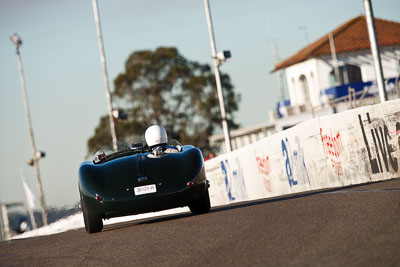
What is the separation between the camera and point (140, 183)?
12148 millimetres

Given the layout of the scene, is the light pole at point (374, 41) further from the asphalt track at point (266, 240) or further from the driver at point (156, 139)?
the driver at point (156, 139)

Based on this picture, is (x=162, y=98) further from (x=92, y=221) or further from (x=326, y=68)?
(x=92, y=221)

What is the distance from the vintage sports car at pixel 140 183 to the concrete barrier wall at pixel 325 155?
396cm

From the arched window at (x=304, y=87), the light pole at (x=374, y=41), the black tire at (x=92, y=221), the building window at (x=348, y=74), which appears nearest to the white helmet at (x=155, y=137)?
the black tire at (x=92, y=221)

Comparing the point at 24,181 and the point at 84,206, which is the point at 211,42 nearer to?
the point at 24,181

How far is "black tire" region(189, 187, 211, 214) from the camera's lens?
12930 millimetres

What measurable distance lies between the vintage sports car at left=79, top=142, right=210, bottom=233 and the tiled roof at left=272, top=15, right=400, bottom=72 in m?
56.6

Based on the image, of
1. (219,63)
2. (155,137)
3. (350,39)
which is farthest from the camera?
(350,39)

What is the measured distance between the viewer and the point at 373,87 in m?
52.8

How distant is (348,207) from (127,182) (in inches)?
138

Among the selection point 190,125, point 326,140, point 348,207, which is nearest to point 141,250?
point 348,207

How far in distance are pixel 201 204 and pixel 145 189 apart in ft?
4.08

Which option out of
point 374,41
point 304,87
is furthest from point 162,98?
point 374,41

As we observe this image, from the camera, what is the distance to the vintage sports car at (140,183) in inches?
478
